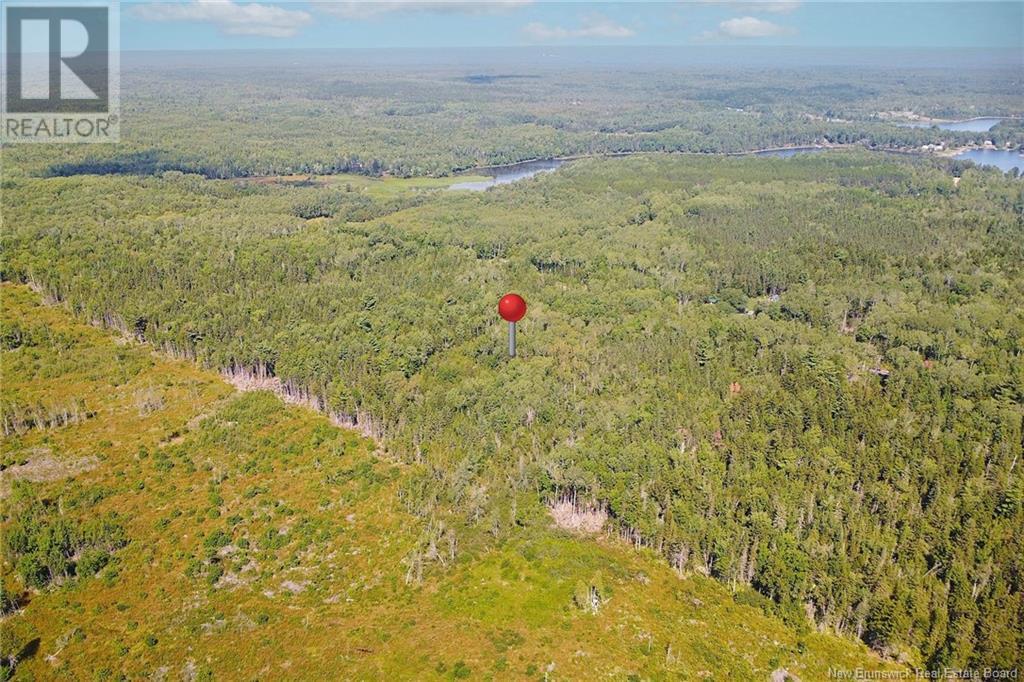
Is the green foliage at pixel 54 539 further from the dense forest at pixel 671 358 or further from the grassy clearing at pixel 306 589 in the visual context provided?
the dense forest at pixel 671 358

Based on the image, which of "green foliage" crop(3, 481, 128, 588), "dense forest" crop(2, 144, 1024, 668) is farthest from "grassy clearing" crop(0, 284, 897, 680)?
"dense forest" crop(2, 144, 1024, 668)

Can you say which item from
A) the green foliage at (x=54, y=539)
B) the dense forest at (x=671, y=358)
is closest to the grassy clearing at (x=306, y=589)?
the green foliage at (x=54, y=539)

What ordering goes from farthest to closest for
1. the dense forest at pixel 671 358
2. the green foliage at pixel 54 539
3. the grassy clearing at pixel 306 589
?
the dense forest at pixel 671 358 → the green foliage at pixel 54 539 → the grassy clearing at pixel 306 589

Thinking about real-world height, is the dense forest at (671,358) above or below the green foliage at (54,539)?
above

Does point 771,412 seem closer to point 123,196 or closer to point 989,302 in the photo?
point 989,302

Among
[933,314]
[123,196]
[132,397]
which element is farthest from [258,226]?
[933,314]

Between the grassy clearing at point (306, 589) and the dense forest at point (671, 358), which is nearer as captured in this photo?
the grassy clearing at point (306, 589)
